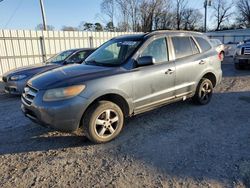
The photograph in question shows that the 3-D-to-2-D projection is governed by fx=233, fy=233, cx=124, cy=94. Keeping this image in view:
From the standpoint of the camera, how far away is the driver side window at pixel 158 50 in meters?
4.46

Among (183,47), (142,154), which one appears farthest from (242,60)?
(142,154)

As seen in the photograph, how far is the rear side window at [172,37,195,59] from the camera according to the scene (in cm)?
495

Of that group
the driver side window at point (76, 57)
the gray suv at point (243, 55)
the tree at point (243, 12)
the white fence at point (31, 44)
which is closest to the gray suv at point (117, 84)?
the driver side window at point (76, 57)

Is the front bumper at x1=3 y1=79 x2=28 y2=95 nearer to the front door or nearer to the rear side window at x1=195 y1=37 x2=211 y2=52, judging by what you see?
the front door

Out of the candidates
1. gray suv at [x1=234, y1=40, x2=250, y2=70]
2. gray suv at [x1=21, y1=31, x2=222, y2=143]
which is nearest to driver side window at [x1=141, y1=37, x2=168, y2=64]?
gray suv at [x1=21, y1=31, x2=222, y2=143]

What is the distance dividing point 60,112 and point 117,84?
1.03 metres

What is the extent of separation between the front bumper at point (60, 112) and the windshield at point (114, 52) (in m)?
1.14

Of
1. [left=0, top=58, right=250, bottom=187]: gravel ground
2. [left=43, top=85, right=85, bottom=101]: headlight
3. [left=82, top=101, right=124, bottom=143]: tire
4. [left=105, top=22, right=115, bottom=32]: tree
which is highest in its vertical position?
[left=105, top=22, right=115, bottom=32]: tree

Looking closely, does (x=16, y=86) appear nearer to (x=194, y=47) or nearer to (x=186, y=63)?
(x=186, y=63)

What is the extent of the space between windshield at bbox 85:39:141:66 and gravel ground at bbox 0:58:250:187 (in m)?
1.34

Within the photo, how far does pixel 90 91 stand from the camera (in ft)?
11.9

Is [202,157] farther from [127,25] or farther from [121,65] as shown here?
[127,25]

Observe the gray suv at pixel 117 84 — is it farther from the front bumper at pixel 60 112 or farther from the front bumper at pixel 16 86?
the front bumper at pixel 16 86

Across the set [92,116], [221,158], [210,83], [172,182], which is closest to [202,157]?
[221,158]
